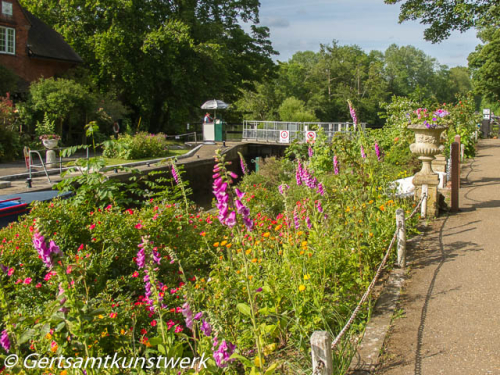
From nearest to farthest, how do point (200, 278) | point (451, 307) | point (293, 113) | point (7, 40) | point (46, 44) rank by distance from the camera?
1. point (451, 307)
2. point (200, 278)
3. point (7, 40)
4. point (46, 44)
5. point (293, 113)

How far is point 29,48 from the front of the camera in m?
28.2

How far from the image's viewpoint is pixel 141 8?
3209cm

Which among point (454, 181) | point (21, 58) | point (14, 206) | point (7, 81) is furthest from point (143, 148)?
point (454, 181)

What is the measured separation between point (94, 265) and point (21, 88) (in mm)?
25322

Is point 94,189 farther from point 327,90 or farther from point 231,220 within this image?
point 327,90

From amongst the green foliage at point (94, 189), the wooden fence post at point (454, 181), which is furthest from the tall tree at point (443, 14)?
the green foliage at point (94, 189)

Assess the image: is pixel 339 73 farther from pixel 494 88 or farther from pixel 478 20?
pixel 478 20

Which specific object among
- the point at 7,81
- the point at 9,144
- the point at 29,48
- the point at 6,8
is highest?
the point at 6,8

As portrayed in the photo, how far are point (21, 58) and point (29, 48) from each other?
2.49 feet

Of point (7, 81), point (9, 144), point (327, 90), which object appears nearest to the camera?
point (9, 144)

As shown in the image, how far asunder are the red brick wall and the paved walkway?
26336 millimetres

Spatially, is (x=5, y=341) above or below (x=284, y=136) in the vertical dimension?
below

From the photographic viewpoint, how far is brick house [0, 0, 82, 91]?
2698 cm

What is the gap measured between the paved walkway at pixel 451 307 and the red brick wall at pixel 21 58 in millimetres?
26336
